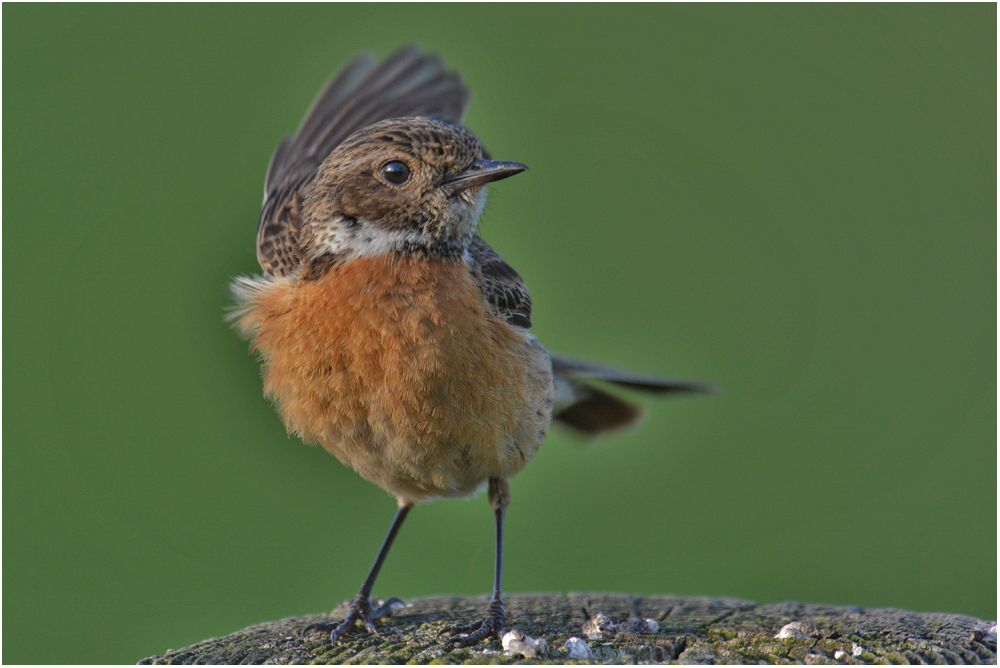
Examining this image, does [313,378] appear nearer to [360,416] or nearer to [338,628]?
[360,416]

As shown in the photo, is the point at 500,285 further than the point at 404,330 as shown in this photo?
Yes

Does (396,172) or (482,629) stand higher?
(396,172)

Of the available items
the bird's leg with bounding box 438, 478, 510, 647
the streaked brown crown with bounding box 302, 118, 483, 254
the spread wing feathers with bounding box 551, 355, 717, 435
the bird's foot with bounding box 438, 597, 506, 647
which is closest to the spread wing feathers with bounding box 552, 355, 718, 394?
the spread wing feathers with bounding box 551, 355, 717, 435

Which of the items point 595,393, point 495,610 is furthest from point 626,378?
point 495,610

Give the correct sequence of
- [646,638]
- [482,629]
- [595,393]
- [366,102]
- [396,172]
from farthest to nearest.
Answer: [366,102] → [595,393] → [396,172] → [482,629] → [646,638]

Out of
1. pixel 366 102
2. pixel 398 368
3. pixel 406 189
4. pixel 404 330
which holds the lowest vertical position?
pixel 398 368

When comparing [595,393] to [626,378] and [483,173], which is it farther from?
[483,173]

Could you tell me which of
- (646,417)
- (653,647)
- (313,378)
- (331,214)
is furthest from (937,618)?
(331,214)

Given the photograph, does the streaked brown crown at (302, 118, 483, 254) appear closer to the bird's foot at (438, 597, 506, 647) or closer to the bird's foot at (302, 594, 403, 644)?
the bird's foot at (438, 597, 506, 647)
